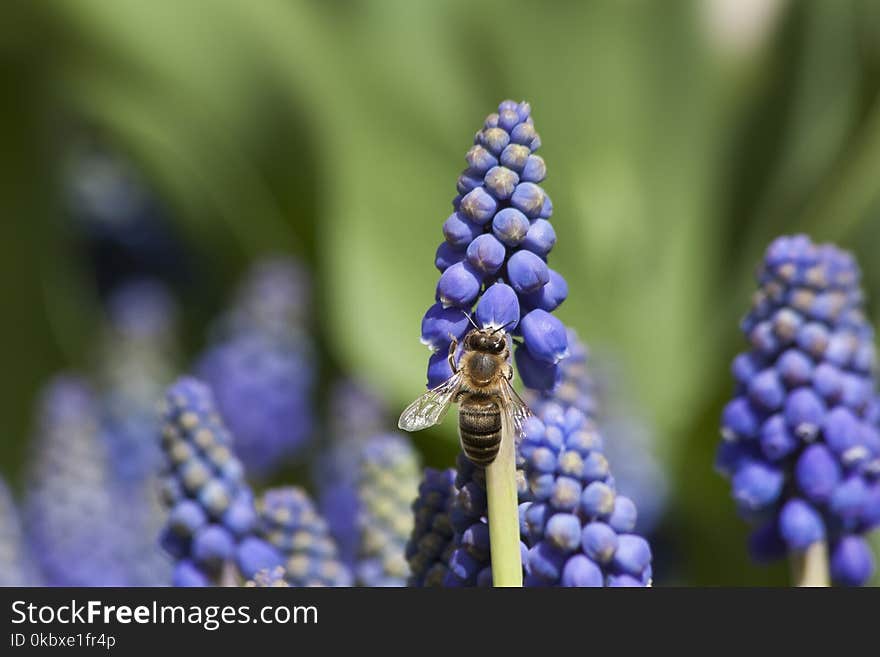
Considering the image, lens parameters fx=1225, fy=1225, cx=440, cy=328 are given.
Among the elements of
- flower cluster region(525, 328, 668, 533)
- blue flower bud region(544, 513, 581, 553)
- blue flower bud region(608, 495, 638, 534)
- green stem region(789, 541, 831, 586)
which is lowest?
blue flower bud region(544, 513, 581, 553)

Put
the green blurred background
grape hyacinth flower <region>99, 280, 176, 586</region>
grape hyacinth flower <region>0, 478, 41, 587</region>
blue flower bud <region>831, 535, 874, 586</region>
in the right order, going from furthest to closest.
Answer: the green blurred background, grape hyacinth flower <region>99, 280, 176, 586</region>, grape hyacinth flower <region>0, 478, 41, 587</region>, blue flower bud <region>831, 535, 874, 586</region>

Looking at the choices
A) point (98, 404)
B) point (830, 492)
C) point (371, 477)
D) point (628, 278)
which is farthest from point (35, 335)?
point (830, 492)

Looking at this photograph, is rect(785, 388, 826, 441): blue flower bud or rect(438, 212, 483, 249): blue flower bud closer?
rect(438, 212, 483, 249): blue flower bud

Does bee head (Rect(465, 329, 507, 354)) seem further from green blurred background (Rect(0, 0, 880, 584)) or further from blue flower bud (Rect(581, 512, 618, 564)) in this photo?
green blurred background (Rect(0, 0, 880, 584))

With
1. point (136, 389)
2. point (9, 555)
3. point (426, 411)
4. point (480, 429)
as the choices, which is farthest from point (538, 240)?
point (136, 389)

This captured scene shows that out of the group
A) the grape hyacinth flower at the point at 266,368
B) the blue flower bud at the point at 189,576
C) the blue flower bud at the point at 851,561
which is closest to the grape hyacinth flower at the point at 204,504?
the blue flower bud at the point at 189,576

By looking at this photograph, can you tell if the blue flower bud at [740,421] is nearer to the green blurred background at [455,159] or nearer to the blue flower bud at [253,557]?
the blue flower bud at [253,557]

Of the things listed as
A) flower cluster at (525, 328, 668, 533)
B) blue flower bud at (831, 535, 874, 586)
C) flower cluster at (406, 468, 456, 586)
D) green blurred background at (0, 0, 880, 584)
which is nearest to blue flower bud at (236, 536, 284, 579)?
flower cluster at (406, 468, 456, 586)
